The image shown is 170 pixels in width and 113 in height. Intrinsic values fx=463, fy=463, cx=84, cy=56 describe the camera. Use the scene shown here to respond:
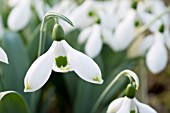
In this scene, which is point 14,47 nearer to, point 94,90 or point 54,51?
point 94,90

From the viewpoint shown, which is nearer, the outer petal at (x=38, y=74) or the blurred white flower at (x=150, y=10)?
the outer petal at (x=38, y=74)

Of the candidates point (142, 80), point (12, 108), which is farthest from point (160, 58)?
point (142, 80)

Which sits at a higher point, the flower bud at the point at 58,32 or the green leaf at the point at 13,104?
the flower bud at the point at 58,32

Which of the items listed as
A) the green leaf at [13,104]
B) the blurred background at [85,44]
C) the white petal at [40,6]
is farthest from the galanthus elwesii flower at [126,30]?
the green leaf at [13,104]

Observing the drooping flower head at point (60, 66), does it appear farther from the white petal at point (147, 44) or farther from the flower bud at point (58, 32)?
the white petal at point (147, 44)

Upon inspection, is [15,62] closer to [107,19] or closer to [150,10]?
[107,19]

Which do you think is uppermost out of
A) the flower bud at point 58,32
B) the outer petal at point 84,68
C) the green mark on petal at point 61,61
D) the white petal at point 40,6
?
the white petal at point 40,6

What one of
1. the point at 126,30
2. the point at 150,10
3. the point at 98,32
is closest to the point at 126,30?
the point at 126,30
